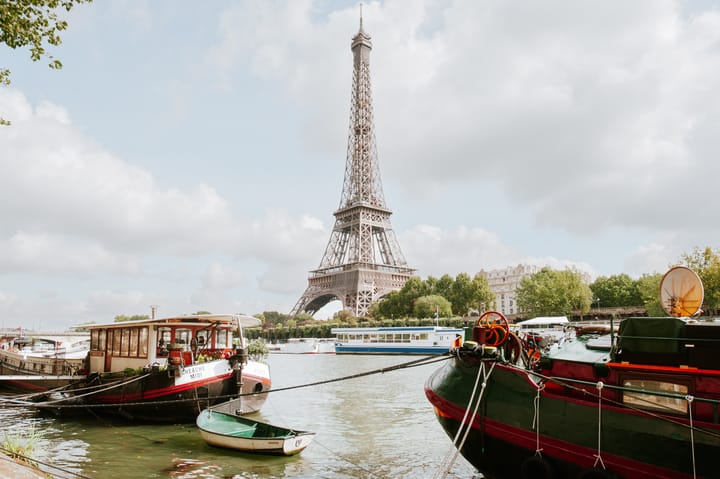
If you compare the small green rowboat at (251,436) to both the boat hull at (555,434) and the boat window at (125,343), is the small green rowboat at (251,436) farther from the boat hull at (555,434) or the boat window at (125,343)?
the boat window at (125,343)

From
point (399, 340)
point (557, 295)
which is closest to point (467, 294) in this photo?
point (557, 295)

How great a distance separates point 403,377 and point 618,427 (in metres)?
26.6

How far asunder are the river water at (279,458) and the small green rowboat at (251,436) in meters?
0.21

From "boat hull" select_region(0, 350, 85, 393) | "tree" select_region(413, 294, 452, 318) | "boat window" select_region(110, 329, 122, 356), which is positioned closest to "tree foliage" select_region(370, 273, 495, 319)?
"tree" select_region(413, 294, 452, 318)

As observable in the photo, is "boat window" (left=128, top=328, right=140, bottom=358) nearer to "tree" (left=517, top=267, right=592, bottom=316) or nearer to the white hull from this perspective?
the white hull

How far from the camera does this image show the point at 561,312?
78.0 meters

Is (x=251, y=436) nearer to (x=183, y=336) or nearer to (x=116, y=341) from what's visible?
(x=183, y=336)

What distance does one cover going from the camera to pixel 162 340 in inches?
772

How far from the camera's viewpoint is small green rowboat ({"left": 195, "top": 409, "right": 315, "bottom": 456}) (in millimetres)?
13117

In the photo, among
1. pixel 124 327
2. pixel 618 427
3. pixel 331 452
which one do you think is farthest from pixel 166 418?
pixel 618 427

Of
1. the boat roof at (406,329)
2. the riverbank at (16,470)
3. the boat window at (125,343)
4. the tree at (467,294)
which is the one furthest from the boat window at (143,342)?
the tree at (467,294)

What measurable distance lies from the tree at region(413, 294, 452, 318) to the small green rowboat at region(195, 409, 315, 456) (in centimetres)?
7121

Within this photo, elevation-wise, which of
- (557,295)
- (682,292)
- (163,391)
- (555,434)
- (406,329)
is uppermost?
(557,295)

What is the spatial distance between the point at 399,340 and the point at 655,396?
56.0m
